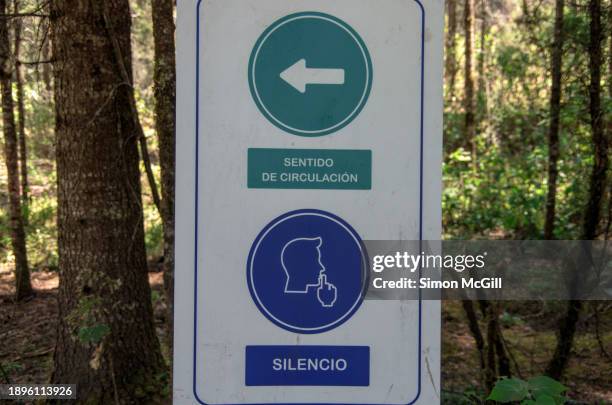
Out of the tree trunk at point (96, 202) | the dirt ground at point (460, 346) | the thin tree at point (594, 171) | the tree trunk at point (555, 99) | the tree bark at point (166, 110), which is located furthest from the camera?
the tree trunk at point (555, 99)

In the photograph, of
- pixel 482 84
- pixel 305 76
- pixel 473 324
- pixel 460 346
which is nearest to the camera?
pixel 305 76

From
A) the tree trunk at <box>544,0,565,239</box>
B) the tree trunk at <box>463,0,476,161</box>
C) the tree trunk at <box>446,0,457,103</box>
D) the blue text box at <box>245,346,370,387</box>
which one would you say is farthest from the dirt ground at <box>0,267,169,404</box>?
the tree trunk at <box>446,0,457,103</box>

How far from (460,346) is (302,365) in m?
5.81

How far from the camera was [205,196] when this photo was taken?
5.80 ft

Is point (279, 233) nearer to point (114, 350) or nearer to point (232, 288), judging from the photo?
point (232, 288)

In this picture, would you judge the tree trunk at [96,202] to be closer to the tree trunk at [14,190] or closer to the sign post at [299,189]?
the tree trunk at [14,190]

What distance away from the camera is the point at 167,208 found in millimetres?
3213

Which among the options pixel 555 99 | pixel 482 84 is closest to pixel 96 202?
pixel 555 99

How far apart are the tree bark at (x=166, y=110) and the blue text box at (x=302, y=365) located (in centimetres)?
142

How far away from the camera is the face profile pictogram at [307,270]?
5.85ft

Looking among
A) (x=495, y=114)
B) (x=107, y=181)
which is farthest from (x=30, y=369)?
(x=495, y=114)

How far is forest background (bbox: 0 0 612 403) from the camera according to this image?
4.39 m

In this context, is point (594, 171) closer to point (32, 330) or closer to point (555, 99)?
point (555, 99)

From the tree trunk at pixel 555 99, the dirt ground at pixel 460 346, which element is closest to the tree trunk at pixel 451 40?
the tree trunk at pixel 555 99
